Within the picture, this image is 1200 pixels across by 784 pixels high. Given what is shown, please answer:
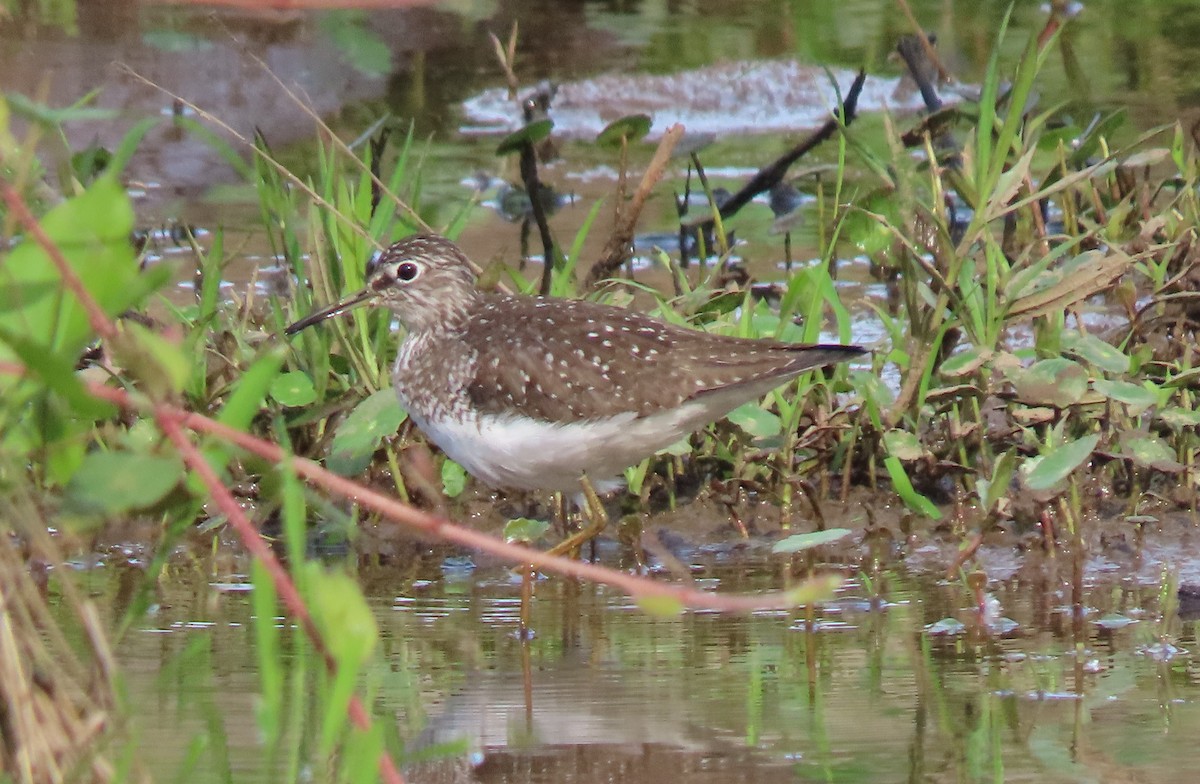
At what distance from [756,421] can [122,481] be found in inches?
132

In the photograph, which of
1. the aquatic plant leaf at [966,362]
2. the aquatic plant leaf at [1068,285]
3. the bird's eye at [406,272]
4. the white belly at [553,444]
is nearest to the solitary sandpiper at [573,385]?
the white belly at [553,444]

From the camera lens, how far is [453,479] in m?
5.79

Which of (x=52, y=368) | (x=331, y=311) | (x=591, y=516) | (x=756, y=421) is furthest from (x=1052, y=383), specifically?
(x=52, y=368)

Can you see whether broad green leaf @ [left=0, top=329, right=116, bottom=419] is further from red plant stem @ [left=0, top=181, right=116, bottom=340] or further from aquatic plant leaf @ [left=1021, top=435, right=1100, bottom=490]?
aquatic plant leaf @ [left=1021, top=435, right=1100, bottom=490]

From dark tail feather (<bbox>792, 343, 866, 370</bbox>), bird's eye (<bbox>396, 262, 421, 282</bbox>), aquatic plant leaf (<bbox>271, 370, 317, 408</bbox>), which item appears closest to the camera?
dark tail feather (<bbox>792, 343, 866, 370</bbox>)

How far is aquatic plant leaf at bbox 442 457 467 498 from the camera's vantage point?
5785 millimetres

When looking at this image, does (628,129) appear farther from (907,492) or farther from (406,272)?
(907,492)

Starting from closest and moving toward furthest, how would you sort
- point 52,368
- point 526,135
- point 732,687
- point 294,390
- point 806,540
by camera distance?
point 52,368 < point 732,687 < point 806,540 < point 294,390 < point 526,135

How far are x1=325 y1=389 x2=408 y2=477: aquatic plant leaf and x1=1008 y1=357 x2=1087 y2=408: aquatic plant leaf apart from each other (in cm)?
184

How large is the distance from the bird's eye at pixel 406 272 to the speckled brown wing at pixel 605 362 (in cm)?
47

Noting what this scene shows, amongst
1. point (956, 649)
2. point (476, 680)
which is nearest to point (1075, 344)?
point (956, 649)

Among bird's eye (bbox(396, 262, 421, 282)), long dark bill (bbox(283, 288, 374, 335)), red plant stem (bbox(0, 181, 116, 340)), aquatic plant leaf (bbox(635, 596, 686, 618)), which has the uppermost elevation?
bird's eye (bbox(396, 262, 421, 282))

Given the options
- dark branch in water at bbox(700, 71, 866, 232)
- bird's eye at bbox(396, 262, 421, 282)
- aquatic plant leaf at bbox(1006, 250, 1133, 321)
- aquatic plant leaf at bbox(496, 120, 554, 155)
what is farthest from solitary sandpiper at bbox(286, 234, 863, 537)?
dark branch in water at bbox(700, 71, 866, 232)

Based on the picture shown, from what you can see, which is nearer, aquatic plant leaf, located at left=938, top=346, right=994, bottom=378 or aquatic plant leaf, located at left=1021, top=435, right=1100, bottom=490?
aquatic plant leaf, located at left=1021, top=435, right=1100, bottom=490
